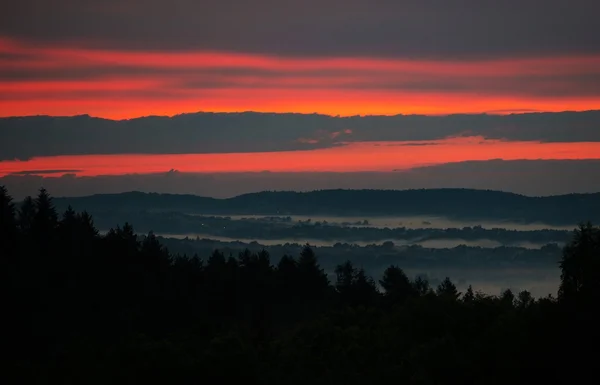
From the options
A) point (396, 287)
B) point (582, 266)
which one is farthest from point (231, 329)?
point (396, 287)

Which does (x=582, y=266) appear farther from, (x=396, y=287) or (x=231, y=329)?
(x=396, y=287)

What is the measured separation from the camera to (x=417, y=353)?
55.0 m

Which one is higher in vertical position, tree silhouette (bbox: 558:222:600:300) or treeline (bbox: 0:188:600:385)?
tree silhouette (bbox: 558:222:600:300)

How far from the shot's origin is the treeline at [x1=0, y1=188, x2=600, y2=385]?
2041 inches

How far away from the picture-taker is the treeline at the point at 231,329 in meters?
51.8

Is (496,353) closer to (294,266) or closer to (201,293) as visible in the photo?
(201,293)

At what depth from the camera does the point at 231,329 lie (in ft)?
225

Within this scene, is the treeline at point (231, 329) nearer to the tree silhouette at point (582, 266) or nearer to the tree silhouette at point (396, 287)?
the tree silhouette at point (582, 266)

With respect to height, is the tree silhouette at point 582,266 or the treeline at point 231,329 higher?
the tree silhouette at point 582,266

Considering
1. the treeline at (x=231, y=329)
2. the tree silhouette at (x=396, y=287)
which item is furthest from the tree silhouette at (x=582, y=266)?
the tree silhouette at (x=396, y=287)

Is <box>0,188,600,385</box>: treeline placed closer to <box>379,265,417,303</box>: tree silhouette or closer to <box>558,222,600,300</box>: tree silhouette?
<box>558,222,600,300</box>: tree silhouette

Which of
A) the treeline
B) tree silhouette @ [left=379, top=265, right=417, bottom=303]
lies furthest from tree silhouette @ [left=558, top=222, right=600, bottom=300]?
tree silhouette @ [left=379, top=265, right=417, bottom=303]

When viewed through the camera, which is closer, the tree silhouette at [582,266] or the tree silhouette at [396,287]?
the tree silhouette at [582,266]

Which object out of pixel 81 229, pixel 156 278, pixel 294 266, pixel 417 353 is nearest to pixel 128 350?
pixel 417 353
